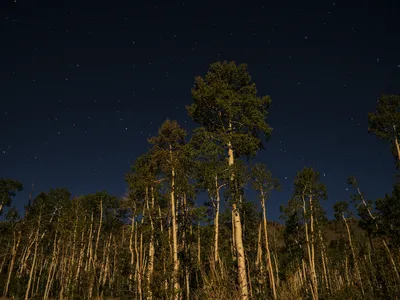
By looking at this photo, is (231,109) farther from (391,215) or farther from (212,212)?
(391,215)

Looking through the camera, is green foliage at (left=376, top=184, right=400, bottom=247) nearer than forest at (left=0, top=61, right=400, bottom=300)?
No

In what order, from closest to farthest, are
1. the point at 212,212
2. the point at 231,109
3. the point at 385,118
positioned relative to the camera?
the point at 231,109
the point at 212,212
the point at 385,118

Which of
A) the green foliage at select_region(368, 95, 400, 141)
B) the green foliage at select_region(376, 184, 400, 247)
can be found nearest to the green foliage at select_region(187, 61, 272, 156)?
the green foliage at select_region(368, 95, 400, 141)

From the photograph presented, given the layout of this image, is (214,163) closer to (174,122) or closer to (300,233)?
(174,122)

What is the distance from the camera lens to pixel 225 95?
1488 centimetres

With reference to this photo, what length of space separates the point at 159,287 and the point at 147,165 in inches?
444

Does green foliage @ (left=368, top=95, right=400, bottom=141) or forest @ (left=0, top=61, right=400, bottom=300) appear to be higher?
green foliage @ (left=368, top=95, right=400, bottom=141)

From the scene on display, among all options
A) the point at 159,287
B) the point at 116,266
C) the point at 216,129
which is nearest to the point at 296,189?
the point at 216,129

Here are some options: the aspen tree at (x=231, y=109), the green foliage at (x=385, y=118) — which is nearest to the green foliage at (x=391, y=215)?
the green foliage at (x=385, y=118)

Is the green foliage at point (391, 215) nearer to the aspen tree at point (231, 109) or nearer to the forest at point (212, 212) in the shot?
the forest at point (212, 212)

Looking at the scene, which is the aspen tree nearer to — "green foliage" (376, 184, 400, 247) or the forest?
the forest

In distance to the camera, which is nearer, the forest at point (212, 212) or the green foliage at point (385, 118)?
the forest at point (212, 212)

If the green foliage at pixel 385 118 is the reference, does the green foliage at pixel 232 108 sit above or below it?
below

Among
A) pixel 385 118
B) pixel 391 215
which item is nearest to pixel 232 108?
pixel 385 118
